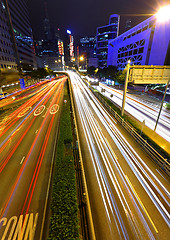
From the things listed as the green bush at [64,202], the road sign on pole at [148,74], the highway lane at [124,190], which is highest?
the road sign on pole at [148,74]

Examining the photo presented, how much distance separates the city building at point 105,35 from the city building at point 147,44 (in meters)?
37.8

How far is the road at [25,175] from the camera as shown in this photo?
7812 millimetres

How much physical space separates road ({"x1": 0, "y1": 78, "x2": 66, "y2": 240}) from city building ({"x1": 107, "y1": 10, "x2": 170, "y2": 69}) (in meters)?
36.3

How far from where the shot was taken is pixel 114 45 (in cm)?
8869

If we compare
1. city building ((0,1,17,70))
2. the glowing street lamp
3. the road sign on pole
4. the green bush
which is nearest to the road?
the green bush

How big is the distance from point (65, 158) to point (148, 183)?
27.3ft

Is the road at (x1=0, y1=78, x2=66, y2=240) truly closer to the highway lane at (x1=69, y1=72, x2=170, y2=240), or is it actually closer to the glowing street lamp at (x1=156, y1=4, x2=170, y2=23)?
the highway lane at (x1=69, y1=72, x2=170, y2=240)

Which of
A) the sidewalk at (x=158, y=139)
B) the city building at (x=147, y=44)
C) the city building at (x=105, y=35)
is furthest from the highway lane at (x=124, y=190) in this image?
the city building at (x=105, y=35)

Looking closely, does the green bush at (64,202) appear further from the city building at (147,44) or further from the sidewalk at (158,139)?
the city building at (147,44)

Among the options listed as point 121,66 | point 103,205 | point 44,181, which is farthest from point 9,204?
point 121,66

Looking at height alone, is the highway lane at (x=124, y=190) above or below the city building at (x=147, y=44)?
below

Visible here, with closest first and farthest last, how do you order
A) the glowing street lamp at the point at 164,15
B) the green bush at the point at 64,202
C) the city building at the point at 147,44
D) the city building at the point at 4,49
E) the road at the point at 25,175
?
the green bush at the point at 64,202 → the road at the point at 25,175 → the glowing street lamp at the point at 164,15 → the city building at the point at 147,44 → the city building at the point at 4,49

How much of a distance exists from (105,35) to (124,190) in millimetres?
142826

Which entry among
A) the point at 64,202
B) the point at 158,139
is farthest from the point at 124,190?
the point at 158,139
